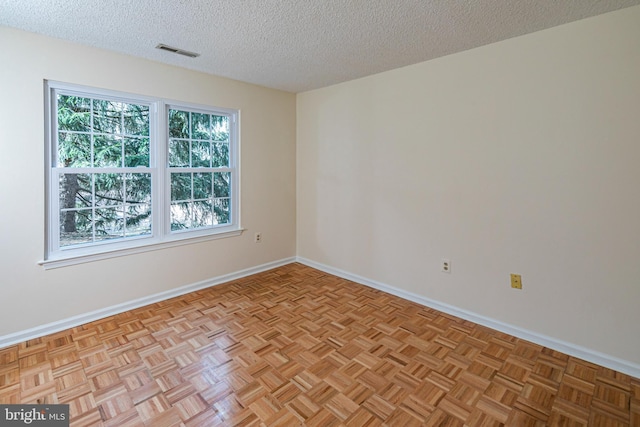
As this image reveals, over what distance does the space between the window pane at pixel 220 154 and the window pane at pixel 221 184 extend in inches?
4.5

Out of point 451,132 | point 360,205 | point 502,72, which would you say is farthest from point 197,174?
point 502,72

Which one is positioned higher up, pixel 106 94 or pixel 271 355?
pixel 106 94

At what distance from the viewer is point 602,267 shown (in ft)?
7.24

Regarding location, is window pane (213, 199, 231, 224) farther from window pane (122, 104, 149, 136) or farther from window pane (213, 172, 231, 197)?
window pane (122, 104, 149, 136)

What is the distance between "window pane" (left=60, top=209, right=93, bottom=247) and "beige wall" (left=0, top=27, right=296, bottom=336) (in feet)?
0.58

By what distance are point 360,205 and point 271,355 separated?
1.94m

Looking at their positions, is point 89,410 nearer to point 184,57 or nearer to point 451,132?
point 184,57

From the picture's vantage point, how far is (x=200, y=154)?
3551 millimetres

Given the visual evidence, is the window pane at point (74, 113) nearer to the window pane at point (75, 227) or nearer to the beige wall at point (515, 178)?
the window pane at point (75, 227)

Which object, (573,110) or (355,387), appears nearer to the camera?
(355,387)

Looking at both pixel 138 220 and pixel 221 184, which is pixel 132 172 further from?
pixel 221 184

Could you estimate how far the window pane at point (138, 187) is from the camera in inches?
120

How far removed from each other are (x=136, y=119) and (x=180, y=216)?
1.02 meters

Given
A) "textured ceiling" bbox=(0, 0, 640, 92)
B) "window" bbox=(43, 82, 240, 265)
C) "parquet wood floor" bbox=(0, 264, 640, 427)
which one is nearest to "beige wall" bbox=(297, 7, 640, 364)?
"textured ceiling" bbox=(0, 0, 640, 92)
